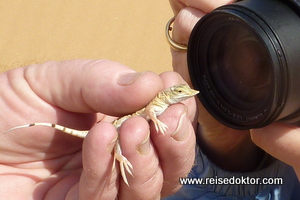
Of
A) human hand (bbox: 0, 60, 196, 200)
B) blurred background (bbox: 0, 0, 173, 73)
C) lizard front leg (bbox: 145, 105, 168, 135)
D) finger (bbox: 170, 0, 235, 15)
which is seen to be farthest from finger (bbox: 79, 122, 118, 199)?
blurred background (bbox: 0, 0, 173, 73)

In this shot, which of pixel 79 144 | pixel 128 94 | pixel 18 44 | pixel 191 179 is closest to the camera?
pixel 128 94

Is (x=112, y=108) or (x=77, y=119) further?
(x=77, y=119)

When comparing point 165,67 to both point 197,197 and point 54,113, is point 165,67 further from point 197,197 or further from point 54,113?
point 54,113

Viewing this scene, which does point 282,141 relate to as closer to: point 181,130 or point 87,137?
point 181,130

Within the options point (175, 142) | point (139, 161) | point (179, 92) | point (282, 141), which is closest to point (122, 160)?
point (139, 161)

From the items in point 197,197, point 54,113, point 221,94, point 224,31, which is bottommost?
point 197,197

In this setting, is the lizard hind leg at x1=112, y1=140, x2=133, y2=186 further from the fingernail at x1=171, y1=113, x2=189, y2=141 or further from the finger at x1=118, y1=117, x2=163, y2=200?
the fingernail at x1=171, y1=113, x2=189, y2=141

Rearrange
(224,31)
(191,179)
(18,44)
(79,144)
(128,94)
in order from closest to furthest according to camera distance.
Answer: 1. (128,94)
2. (224,31)
3. (79,144)
4. (191,179)
5. (18,44)

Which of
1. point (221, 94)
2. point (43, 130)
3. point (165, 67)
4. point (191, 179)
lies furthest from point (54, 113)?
point (165, 67)
